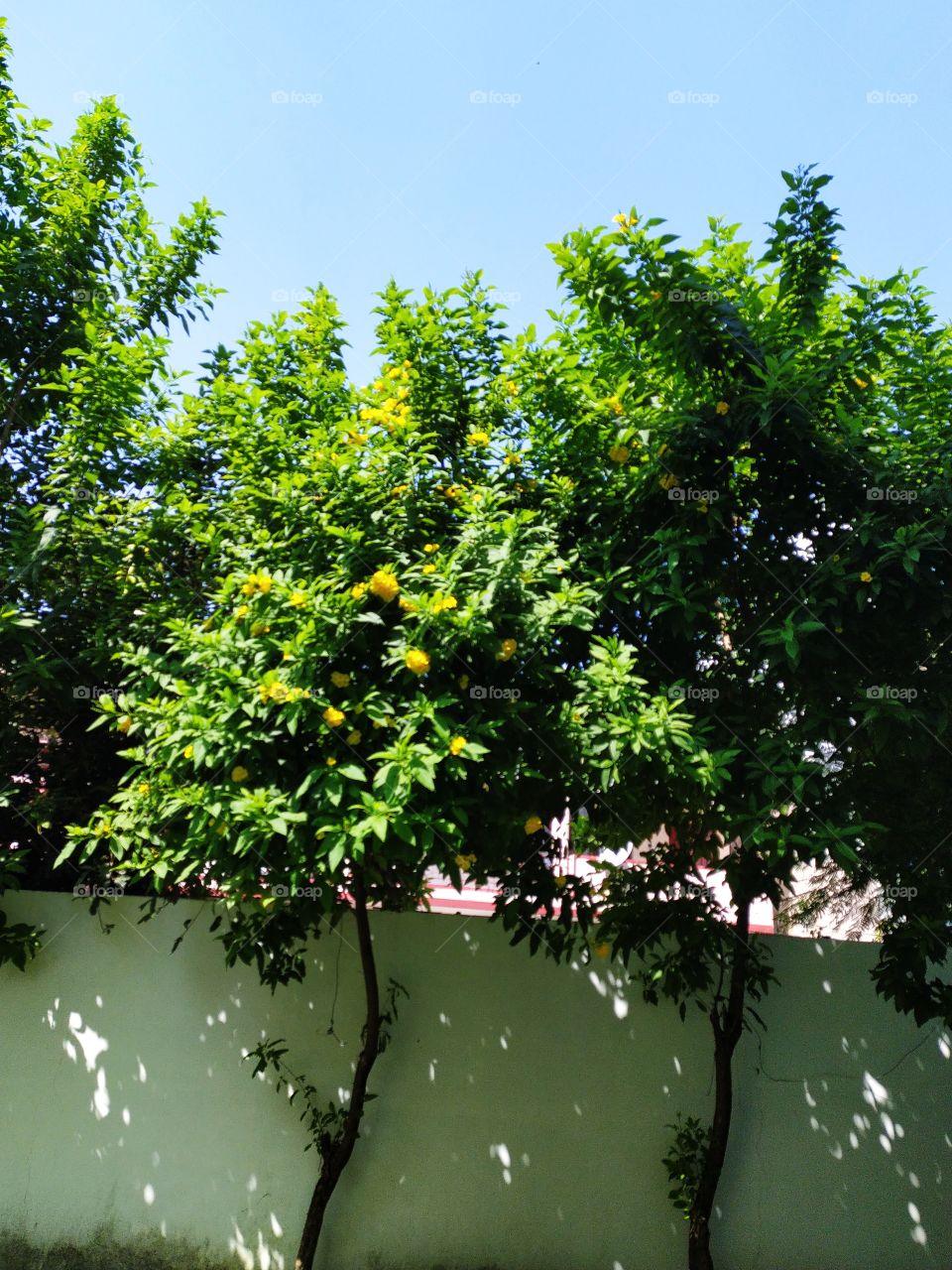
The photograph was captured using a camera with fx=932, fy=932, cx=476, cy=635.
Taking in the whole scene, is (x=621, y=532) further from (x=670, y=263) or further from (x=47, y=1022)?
(x=47, y=1022)

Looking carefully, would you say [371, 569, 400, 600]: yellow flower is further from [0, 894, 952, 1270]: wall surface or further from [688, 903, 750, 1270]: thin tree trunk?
[688, 903, 750, 1270]: thin tree trunk

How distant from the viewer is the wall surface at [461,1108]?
12.4ft

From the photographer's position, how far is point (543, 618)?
313 cm

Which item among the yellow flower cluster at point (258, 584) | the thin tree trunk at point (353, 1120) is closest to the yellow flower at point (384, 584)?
the yellow flower cluster at point (258, 584)

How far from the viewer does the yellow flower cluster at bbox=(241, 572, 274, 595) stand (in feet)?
10.0

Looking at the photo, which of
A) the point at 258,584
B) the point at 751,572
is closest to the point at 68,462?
the point at 258,584

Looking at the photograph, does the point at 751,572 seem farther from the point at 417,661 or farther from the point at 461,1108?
the point at 461,1108

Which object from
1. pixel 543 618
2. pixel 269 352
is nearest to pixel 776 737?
pixel 543 618

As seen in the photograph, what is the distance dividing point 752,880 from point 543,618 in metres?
1.35

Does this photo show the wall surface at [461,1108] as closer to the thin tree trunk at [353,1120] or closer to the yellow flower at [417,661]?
the thin tree trunk at [353,1120]

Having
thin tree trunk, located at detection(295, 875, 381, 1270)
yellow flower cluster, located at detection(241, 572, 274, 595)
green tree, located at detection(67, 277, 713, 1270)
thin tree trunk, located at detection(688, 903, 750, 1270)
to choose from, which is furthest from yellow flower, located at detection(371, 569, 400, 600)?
thin tree trunk, located at detection(688, 903, 750, 1270)

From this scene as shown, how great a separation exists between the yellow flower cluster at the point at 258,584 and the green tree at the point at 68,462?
72cm

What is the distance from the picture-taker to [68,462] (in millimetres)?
4098

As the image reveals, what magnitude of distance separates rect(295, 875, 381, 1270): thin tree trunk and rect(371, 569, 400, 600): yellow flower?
1.23 m
